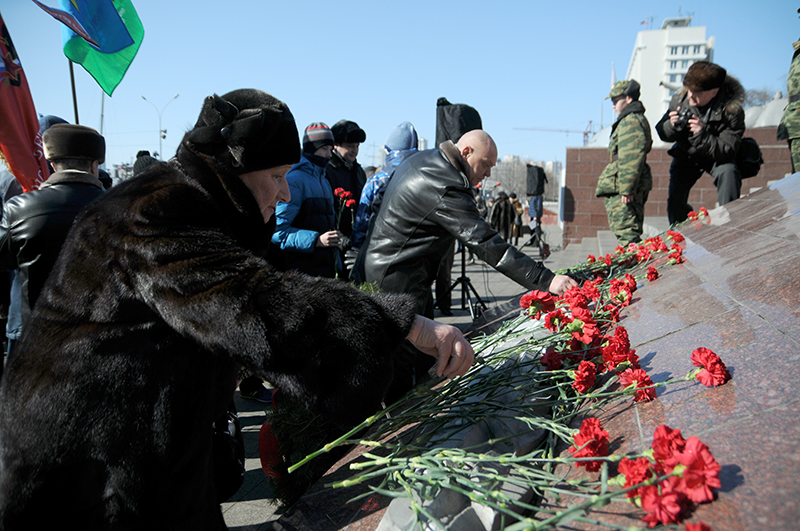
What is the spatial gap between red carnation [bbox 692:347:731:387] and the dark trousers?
4.74 meters

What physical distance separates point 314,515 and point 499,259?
1.80 metres

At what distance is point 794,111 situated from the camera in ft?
16.1

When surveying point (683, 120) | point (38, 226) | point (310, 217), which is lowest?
point (310, 217)

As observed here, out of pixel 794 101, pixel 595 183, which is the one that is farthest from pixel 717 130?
pixel 595 183

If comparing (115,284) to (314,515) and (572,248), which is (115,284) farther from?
(572,248)

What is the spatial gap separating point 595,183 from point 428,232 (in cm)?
1040

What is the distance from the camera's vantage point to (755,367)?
4.94 feet

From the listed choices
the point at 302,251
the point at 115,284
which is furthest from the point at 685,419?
the point at 302,251

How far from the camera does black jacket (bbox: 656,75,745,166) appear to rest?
513 cm

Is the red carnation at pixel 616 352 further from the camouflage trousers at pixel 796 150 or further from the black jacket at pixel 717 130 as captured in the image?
the camouflage trousers at pixel 796 150

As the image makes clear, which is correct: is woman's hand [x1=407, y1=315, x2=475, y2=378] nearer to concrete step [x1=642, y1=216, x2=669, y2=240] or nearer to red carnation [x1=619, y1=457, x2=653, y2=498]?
red carnation [x1=619, y1=457, x2=653, y2=498]

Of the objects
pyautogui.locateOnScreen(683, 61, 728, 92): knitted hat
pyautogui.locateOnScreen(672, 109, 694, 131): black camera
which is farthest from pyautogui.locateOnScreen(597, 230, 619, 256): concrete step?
pyautogui.locateOnScreen(683, 61, 728, 92): knitted hat

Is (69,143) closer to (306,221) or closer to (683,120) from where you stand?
(306,221)

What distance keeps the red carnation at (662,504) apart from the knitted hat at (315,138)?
416 cm
